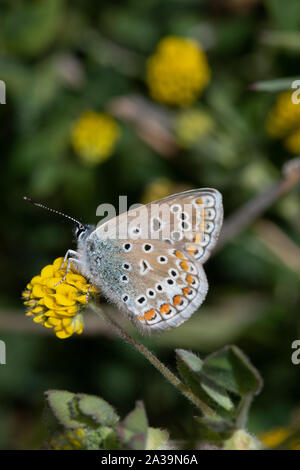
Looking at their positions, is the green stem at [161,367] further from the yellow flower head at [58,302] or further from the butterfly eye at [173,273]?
the butterfly eye at [173,273]

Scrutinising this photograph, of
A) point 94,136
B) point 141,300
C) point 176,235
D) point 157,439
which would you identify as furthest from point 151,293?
point 94,136

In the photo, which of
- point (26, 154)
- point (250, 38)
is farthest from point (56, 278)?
point (250, 38)

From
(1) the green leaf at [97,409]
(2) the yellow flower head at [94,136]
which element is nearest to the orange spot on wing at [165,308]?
(1) the green leaf at [97,409]

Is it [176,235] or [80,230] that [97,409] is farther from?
[80,230]

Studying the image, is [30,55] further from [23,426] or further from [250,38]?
[23,426]

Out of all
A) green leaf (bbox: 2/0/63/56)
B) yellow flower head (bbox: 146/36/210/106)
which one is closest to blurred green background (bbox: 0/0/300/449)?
green leaf (bbox: 2/0/63/56)

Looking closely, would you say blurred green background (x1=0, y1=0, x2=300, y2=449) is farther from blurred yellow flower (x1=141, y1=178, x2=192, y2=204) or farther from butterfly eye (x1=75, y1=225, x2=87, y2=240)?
butterfly eye (x1=75, y1=225, x2=87, y2=240)
